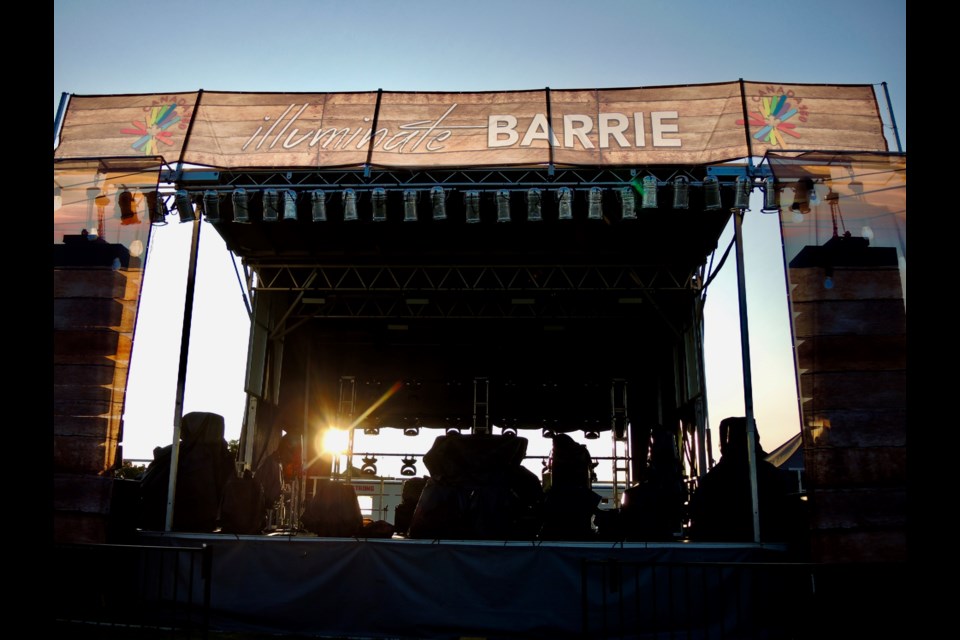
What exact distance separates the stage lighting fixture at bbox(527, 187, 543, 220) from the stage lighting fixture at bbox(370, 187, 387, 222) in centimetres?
201

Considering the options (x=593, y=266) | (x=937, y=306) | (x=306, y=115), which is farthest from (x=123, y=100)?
(x=937, y=306)

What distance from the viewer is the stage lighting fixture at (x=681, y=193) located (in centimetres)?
998

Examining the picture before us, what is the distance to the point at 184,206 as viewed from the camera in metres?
10.3

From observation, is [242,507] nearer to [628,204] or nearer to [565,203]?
[565,203]

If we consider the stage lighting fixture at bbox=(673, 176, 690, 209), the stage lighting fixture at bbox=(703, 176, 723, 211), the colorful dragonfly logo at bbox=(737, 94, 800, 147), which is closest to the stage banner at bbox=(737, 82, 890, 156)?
the colorful dragonfly logo at bbox=(737, 94, 800, 147)

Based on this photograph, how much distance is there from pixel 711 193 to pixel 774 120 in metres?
1.30

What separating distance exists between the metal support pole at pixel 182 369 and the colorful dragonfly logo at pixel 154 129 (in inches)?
44.6

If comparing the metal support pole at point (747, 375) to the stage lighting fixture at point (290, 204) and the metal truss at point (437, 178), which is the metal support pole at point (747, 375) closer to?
the metal truss at point (437, 178)

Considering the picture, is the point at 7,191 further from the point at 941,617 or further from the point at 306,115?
the point at 306,115

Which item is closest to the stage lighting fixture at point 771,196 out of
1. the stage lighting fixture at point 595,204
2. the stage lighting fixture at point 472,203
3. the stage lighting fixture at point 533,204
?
the stage lighting fixture at point 595,204

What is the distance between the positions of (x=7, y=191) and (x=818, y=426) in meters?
8.99

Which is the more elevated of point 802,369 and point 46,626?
point 802,369

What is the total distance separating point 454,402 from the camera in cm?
2017

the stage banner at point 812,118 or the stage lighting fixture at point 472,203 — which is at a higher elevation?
the stage banner at point 812,118
